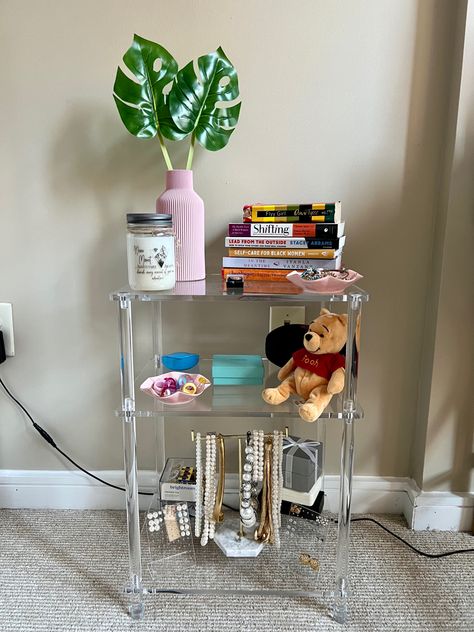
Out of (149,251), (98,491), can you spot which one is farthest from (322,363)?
(98,491)

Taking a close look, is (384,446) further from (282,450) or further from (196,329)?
(196,329)

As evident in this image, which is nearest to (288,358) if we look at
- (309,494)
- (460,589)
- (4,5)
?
(309,494)

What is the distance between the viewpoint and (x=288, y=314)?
3.69 ft

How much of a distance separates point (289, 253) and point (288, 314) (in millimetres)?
214

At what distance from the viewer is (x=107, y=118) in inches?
41.9

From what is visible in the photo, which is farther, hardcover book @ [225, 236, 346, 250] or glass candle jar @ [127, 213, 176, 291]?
hardcover book @ [225, 236, 346, 250]

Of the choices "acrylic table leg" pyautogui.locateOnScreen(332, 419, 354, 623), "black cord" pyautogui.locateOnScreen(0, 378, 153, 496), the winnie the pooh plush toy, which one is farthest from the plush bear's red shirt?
"black cord" pyautogui.locateOnScreen(0, 378, 153, 496)

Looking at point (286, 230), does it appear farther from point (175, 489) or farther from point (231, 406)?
point (175, 489)

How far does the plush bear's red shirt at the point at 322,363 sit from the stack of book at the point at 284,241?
6.8 inches

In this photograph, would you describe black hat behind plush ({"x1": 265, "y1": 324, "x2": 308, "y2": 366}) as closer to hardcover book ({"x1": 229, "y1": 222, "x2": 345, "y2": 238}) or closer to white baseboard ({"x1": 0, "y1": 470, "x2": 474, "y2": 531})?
hardcover book ({"x1": 229, "y1": 222, "x2": 345, "y2": 238})

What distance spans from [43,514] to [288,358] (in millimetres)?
785

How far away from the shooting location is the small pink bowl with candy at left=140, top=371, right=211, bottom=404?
896 mm

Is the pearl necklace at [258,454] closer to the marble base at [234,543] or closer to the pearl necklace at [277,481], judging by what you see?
the pearl necklace at [277,481]

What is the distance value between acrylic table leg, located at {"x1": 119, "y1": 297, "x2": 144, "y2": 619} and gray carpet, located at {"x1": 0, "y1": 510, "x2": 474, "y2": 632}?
0.16 feet
